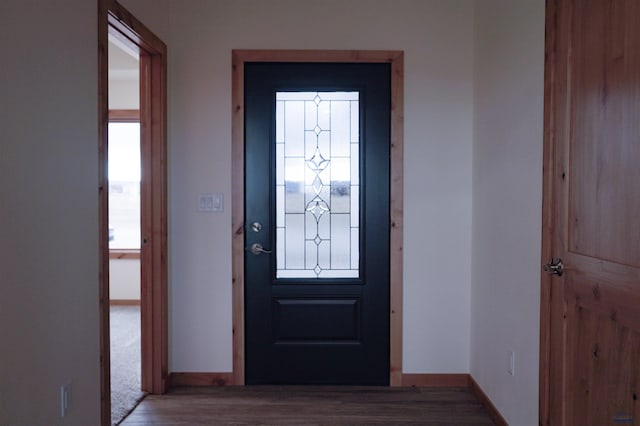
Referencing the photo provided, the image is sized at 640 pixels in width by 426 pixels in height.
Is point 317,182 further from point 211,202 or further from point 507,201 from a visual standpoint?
point 507,201

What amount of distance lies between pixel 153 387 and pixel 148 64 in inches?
79.3

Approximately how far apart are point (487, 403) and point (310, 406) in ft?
3.38

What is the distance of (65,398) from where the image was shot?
2000mm

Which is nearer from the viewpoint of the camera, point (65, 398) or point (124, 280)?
point (65, 398)

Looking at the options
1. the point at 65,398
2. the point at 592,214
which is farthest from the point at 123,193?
the point at 592,214

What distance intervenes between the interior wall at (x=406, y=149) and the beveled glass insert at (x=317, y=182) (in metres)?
0.33

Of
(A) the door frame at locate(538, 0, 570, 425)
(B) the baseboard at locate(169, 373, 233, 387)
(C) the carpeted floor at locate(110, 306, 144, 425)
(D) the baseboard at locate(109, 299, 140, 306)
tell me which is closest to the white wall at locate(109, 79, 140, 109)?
(D) the baseboard at locate(109, 299, 140, 306)

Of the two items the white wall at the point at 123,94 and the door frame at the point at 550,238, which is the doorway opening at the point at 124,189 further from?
the door frame at the point at 550,238

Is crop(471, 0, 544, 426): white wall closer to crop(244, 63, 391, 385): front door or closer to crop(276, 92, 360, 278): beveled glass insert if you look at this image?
crop(244, 63, 391, 385): front door

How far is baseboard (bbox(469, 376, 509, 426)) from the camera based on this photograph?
269 centimetres

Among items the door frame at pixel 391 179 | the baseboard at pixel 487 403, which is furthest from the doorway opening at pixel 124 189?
the baseboard at pixel 487 403

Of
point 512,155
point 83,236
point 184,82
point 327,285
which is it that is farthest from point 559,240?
point 184,82

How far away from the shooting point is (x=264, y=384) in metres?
3.30

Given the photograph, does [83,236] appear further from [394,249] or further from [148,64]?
[394,249]
